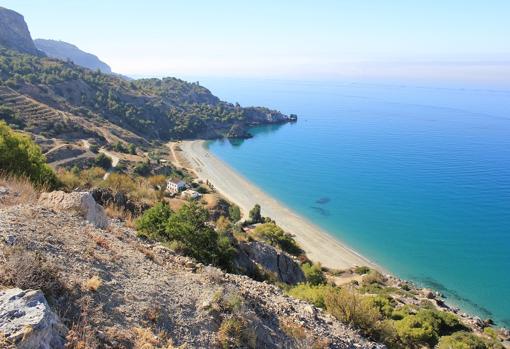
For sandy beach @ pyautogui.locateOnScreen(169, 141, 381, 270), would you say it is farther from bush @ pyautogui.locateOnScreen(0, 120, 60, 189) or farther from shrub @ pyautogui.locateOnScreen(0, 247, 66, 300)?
shrub @ pyautogui.locateOnScreen(0, 247, 66, 300)

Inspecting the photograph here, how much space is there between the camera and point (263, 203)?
6744cm

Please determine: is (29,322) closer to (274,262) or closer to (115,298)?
(115,298)

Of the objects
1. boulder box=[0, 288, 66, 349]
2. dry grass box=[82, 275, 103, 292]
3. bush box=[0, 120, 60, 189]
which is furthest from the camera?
bush box=[0, 120, 60, 189]

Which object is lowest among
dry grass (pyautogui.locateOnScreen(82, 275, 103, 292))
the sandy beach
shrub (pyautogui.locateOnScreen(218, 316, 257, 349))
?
the sandy beach

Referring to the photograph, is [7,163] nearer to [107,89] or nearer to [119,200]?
[119,200]

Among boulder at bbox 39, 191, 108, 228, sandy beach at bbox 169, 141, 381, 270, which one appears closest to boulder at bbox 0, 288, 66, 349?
boulder at bbox 39, 191, 108, 228

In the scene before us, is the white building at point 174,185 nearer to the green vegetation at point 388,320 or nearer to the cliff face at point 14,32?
the green vegetation at point 388,320

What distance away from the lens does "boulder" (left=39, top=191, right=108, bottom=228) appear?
1165cm

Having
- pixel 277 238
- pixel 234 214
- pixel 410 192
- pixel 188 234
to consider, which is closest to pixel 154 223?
pixel 188 234

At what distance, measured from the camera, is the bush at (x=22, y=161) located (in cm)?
1781

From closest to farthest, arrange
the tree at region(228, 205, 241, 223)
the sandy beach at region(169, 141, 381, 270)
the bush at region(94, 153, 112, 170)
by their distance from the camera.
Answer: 1. the sandy beach at region(169, 141, 381, 270)
2. the tree at region(228, 205, 241, 223)
3. the bush at region(94, 153, 112, 170)

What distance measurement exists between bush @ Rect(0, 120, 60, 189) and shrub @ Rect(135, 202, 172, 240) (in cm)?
497

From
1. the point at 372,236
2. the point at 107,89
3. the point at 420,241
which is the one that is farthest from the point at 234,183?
the point at 107,89

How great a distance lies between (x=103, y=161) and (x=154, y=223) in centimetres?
5190
